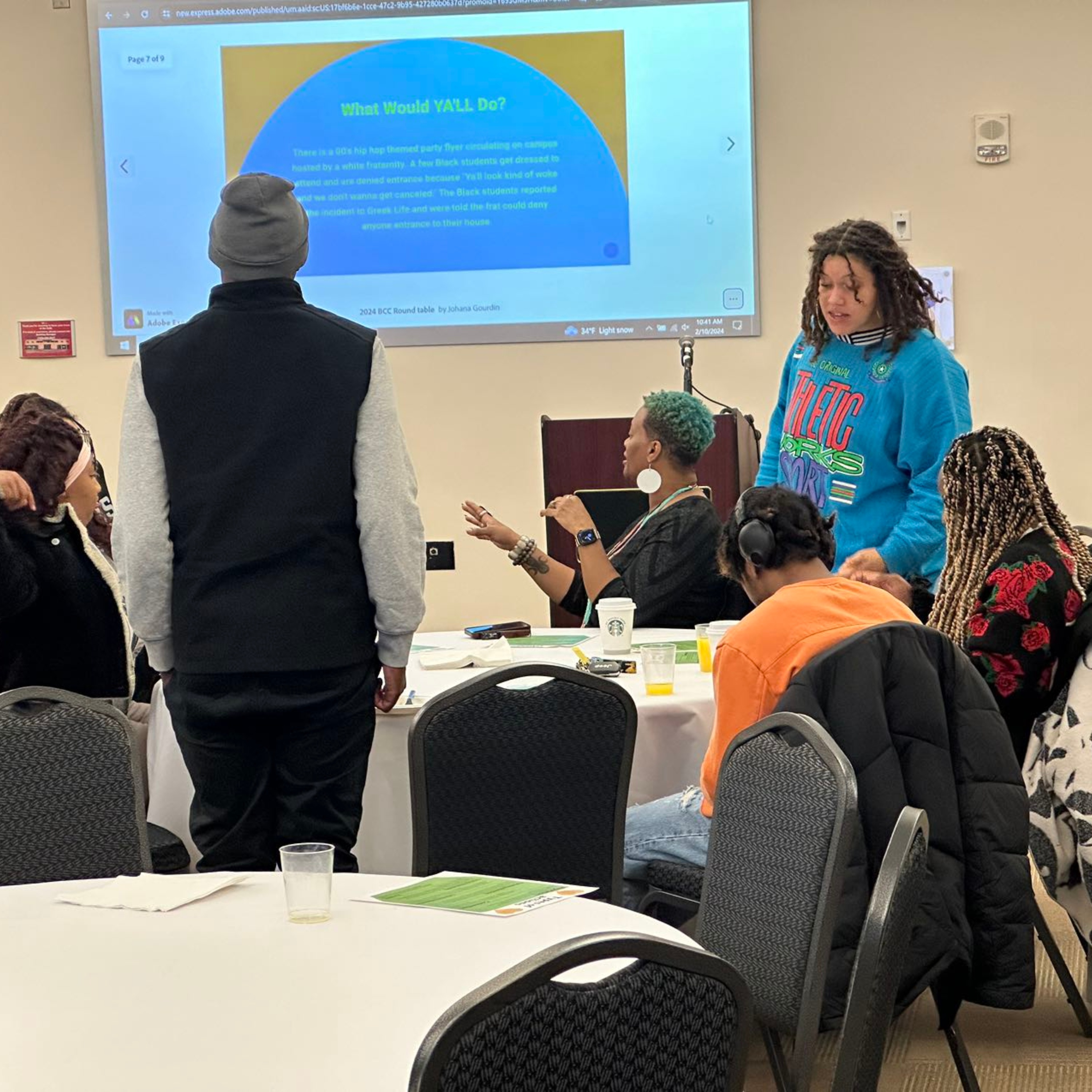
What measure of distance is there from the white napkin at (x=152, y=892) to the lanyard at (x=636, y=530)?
197 centimetres

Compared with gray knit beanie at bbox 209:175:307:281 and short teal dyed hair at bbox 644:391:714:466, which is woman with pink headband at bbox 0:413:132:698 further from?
short teal dyed hair at bbox 644:391:714:466

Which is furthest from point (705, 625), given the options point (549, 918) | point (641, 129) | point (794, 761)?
point (641, 129)

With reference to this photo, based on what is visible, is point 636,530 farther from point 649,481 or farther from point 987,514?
point 987,514

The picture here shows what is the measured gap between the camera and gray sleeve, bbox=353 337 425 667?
2281mm

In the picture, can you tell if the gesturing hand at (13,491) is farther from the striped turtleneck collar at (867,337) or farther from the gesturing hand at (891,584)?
the striped turtleneck collar at (867,337)

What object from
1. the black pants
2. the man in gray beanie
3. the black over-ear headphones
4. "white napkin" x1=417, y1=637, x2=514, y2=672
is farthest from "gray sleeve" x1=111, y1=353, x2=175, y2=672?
the black over-ear headphones

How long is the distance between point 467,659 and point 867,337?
1.29 m

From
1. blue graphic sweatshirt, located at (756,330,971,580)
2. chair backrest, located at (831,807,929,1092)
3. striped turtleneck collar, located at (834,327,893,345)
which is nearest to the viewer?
chair backrest, located at (831,807,929,1092)

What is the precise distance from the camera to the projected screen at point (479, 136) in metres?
5.36

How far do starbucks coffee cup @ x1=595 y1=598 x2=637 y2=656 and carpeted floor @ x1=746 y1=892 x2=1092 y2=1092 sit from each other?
0.89 metres

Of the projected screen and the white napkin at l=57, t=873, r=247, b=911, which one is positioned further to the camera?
the projected screen

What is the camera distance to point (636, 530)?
374 cm

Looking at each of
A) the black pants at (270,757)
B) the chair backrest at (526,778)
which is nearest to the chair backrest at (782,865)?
the chair backrest at (526,778)

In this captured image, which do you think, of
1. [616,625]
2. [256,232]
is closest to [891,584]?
[616,625]
